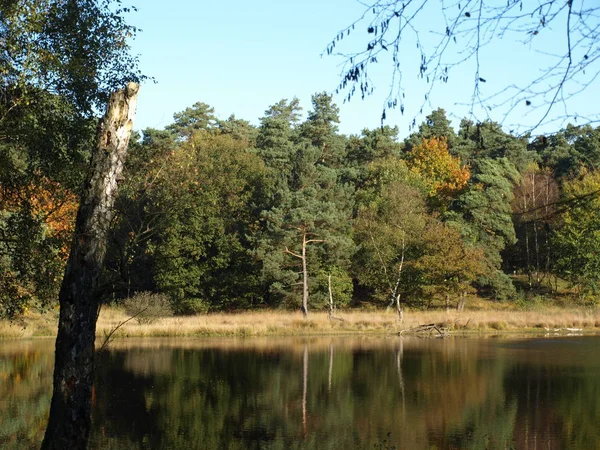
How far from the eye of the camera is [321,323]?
4394cm

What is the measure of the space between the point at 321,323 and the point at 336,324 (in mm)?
861

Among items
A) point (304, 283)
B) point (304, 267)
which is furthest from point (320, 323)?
point (304, 267)

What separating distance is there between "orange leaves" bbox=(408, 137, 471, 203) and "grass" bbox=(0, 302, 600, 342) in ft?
61.2

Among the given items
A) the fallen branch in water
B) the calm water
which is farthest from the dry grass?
the calm water

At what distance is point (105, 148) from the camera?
7766mm

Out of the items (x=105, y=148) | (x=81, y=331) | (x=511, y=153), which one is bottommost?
(x=81, y=331)

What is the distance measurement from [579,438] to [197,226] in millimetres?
39638

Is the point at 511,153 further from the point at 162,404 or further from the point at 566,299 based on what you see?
the point at 162,404

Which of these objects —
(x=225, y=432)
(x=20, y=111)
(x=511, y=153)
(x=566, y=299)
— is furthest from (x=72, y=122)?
(x=511, y=153)

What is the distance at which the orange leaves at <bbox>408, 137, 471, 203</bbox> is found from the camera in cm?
6469

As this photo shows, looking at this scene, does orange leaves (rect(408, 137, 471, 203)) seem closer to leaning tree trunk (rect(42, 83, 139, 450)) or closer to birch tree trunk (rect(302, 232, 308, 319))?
birch tree trunk (rect(302, 232, 308, 319))

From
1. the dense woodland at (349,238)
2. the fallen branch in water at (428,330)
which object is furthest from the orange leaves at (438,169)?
the fallen branch in water at (428,330)

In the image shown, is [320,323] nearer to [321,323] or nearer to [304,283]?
[321,323]

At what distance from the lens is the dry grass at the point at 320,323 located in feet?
133
